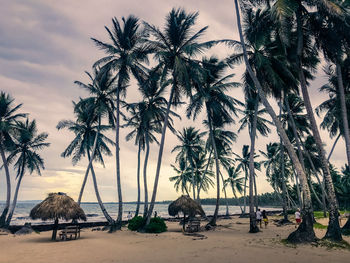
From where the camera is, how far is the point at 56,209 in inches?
578

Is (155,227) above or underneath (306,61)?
underneath

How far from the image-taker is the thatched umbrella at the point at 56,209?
1452 centimetres

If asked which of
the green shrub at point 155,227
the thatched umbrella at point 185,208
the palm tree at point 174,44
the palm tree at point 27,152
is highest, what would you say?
the palm tree at point 174,44

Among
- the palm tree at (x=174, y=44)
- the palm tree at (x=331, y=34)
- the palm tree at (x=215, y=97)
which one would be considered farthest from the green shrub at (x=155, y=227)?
the palm tree at (x=331, y=34)

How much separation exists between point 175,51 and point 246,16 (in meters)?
5.92

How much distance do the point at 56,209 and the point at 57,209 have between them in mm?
58

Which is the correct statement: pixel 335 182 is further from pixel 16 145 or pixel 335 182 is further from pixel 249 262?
pixel 16 145

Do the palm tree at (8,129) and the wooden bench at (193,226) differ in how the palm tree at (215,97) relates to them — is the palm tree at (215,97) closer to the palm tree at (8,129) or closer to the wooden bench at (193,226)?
the wooden bench at (193,226)

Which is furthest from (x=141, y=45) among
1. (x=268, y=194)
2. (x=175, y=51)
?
(x=268, y=194)

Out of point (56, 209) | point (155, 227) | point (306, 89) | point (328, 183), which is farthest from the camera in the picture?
point (155, 227)

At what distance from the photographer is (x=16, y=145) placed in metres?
25.8

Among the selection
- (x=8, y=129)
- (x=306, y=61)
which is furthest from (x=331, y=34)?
(x=8, y=129)

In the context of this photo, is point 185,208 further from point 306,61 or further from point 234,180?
point 234,180

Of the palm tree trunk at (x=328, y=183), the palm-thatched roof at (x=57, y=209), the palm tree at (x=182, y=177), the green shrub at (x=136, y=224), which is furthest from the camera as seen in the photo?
the palm tree at (x=182, y=177)
